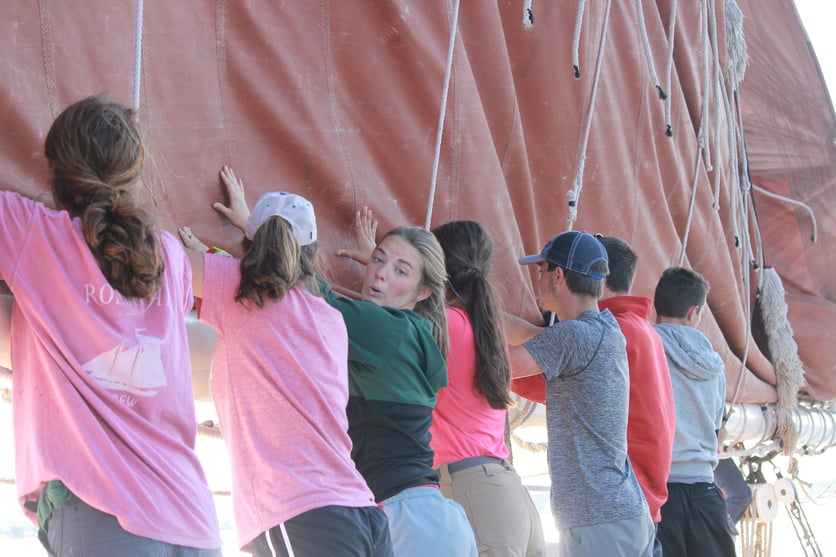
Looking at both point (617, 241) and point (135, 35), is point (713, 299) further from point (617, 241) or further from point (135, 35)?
point (135, 35)

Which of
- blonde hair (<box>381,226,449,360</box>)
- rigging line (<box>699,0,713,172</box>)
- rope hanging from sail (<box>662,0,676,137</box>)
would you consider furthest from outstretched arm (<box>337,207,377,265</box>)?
rigging line (<box>699,0,713,172</box>)

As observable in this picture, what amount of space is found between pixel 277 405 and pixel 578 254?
912mm

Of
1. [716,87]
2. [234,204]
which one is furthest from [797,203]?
[234,204]

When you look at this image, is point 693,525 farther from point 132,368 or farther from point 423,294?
point 132,368

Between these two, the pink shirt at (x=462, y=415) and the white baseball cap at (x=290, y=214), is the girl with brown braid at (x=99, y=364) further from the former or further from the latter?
the pink shirt at (x=462, y=415)

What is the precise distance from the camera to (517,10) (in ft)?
9.29

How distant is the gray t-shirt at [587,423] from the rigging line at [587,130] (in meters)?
0.62

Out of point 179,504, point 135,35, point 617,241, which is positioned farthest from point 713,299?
point 179,504

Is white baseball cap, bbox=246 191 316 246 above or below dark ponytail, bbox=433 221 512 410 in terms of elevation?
above

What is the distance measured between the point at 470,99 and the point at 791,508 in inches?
104

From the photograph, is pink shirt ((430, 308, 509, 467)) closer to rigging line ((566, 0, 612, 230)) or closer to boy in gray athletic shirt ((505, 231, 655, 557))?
boy in gray athletic shirt ((505, 231, 655, 557))

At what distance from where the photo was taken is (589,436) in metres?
2.17

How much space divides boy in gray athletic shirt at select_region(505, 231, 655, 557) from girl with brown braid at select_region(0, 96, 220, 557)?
0.97 metres

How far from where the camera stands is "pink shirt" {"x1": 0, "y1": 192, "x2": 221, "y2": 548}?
1251mm
